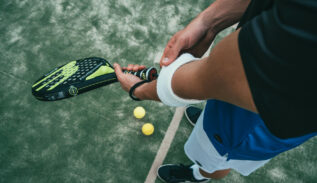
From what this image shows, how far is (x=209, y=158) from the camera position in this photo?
61.0 inches

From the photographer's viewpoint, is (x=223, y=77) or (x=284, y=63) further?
(x=223, y=77)

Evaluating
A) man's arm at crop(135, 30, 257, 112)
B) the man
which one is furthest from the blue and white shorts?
man's arm at crop(135, 30, 257, 112)

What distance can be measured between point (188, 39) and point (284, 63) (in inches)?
32.4

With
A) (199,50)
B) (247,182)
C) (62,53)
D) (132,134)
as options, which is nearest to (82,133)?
(132,134)

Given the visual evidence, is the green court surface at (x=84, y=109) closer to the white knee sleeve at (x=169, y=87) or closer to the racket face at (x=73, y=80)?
the racket face at (x=73, y=80)

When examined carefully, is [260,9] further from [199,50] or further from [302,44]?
[199,50]

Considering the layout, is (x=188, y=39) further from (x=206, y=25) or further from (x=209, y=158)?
(x=209, y=158)

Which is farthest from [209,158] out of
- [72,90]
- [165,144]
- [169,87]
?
[72,90]

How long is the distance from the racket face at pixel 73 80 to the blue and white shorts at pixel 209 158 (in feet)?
3.67

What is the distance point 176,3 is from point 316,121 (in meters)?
2.92

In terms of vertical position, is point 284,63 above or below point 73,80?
above

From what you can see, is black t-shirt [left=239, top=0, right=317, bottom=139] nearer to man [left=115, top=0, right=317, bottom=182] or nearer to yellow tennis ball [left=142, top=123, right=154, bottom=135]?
man [left=115, top=0, right=317, bottom=182]

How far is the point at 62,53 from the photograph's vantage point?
2785mm

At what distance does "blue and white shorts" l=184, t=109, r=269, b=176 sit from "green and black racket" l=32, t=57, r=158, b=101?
1.12 m
